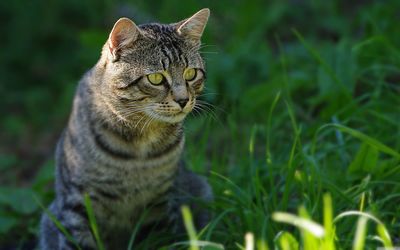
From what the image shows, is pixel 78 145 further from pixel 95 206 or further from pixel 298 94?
pixel 298 94

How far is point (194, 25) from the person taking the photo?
3.13m

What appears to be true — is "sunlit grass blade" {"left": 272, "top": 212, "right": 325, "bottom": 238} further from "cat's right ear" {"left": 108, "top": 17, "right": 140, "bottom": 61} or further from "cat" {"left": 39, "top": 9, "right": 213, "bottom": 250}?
"cat's right ear" {"left": 108, "top": 17, "right": 140, "bottom": 61}

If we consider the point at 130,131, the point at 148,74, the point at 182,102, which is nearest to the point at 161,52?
the point at 148,74

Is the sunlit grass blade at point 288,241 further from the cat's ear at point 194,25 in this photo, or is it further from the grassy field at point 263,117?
the cat's ear at point 194,25

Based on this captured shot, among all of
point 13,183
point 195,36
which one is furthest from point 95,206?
point 13,183

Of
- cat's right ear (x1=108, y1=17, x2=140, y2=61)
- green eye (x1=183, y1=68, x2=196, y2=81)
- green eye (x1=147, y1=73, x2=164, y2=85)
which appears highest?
cat's right ear (x1=108, y1=17, x2=140, y2=61)

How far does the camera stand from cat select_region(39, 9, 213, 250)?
9.61ft

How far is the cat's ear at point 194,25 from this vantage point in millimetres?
3115

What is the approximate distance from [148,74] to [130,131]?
10.9 inches

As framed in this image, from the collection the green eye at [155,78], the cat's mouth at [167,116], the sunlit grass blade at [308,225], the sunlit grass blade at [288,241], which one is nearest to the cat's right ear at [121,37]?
the green eye at [155,78]

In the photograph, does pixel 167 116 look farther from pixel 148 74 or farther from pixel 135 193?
pixel 135 193

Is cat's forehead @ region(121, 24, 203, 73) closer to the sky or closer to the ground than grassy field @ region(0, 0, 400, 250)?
closer to the sky

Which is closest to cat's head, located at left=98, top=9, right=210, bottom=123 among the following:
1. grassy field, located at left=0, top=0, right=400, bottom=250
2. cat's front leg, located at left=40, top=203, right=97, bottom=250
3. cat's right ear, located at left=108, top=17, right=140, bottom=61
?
cat's right ear, located at left=108, top=17, right=140, bottom=61

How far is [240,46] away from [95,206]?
7.66 feet
